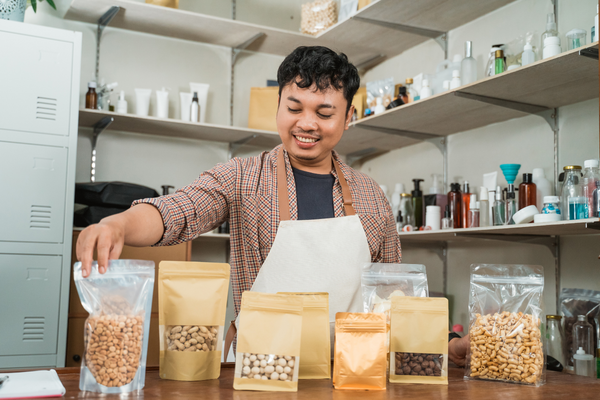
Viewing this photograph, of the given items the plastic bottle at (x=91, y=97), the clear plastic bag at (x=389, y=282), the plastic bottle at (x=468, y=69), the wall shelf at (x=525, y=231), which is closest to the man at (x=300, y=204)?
the clear plastic bag at (x=389, y=282)

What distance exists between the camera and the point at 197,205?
4.20 ft

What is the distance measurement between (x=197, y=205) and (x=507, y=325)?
693 millimetres

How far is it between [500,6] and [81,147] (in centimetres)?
219

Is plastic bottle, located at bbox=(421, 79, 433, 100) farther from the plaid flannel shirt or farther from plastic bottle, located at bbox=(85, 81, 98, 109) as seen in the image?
plastic bottle, located at bbox=(85, 81, 98, 109)

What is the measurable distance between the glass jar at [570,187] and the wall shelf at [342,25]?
972mm

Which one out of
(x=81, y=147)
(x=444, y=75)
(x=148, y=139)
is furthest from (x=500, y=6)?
(x=81, y=147)

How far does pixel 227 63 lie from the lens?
3.43 m

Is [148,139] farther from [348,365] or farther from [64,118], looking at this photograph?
[348,365]

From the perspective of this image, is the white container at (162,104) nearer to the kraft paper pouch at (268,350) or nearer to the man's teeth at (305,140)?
the man's teeth at (305,140)

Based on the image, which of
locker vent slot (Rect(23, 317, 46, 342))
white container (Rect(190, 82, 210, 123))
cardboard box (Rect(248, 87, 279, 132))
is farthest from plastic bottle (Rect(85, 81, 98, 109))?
locker vent slot (Rect(23, 317, 46, 342))

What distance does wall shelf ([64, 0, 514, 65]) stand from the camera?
2.64 metres

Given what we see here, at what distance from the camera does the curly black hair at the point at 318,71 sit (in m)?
1.40

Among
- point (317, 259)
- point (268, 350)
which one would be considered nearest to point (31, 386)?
point (268, 350)

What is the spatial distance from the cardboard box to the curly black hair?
175cm
